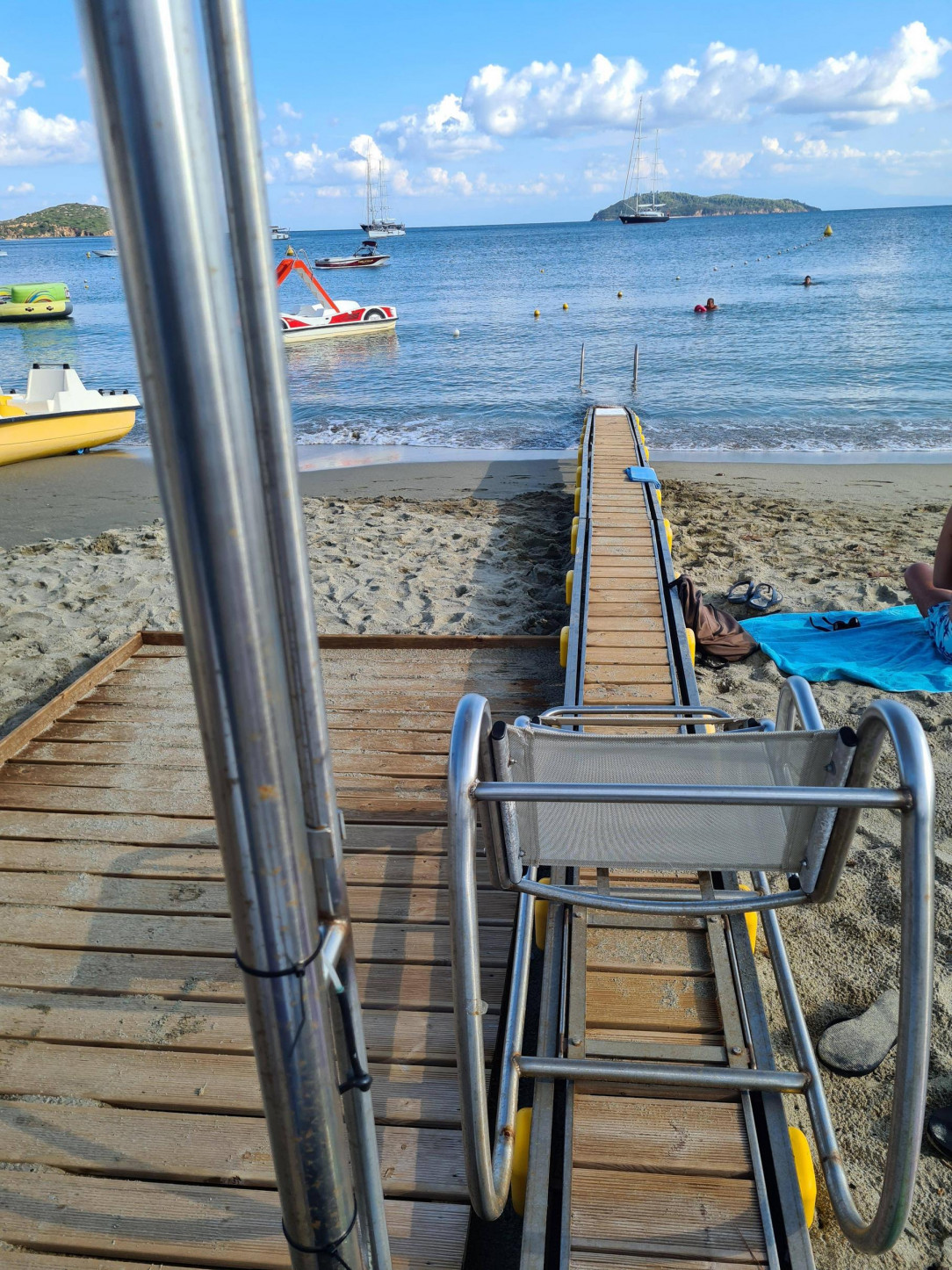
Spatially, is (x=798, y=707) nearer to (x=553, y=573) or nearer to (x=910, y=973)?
(x=910, y=973)

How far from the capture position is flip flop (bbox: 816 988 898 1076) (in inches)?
98.0

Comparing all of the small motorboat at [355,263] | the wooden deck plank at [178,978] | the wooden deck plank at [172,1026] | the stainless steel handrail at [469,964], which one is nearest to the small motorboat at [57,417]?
the wooden deck plank at [178,978]

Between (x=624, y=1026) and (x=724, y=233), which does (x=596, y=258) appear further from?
(x=624, y=1026)

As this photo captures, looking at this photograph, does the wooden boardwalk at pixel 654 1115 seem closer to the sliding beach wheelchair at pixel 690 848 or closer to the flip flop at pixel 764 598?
the sliding beach wheelchair at pixel 690 848

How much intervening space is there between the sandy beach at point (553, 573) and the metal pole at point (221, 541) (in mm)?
1822

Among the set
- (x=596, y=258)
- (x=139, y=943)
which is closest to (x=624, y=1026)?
(x=139, y=943)

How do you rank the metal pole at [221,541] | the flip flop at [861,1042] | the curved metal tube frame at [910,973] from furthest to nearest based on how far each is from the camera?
the flip flop at [861,1042], the curved metal tube frame at [910,973], the metal pole at [221,541]

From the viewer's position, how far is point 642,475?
24.7 ft

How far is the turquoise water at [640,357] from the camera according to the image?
1503 centimetres

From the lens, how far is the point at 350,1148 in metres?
1.07

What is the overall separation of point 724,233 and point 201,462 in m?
104

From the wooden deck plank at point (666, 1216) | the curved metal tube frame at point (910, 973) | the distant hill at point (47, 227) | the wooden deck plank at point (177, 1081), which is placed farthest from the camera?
the distant hill at point (47, 227)

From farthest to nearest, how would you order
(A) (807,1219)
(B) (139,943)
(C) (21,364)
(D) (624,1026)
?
1. (C) (21,364)
2. (B) (139,943)
3. (D) (624,1026)
4. (A) (807,1219)

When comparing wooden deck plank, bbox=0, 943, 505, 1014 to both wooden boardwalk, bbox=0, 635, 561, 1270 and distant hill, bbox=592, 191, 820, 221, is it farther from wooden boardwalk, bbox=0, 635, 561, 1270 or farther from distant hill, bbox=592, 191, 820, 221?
distant hill, bbox=592, 191, 820, 221
